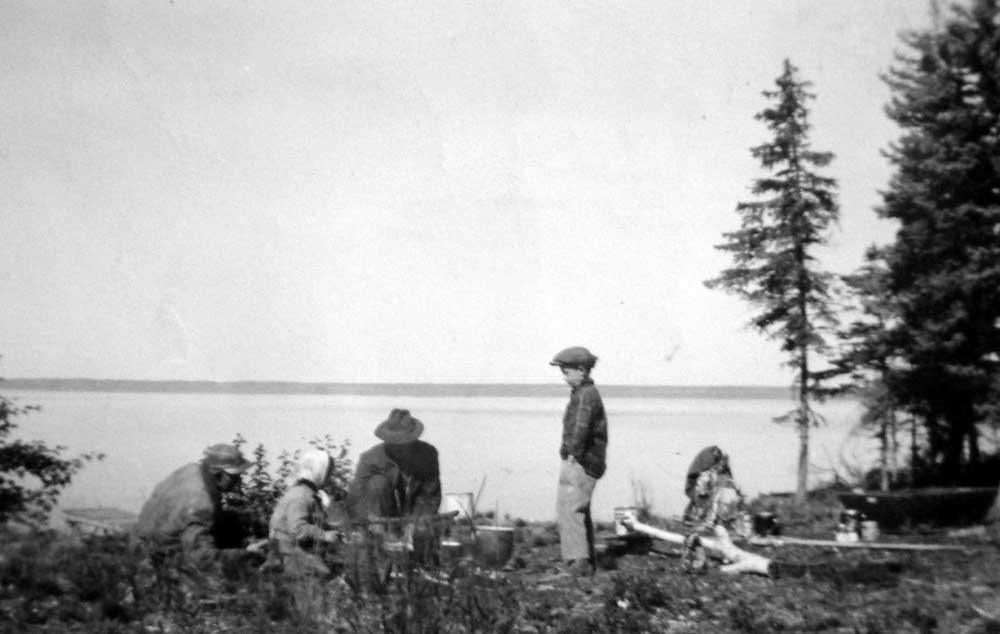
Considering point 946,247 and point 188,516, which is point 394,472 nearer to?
point 188,516

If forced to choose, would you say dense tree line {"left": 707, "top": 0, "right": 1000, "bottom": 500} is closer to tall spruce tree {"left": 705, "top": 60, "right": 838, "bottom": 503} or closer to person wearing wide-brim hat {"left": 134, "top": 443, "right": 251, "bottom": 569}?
tall spruce tree {"left": 705, "top": 60, "right": 838, "bottom": 503}

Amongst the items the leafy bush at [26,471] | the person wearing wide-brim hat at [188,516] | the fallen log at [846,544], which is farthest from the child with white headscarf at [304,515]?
the fallen log at [846,544]

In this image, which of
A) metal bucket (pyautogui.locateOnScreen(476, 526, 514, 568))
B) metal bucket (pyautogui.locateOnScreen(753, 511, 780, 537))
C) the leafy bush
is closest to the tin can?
metal bucket (pyautogui.locateOnScreen(753, 511, 780, 537))

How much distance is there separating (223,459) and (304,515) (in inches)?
33.1

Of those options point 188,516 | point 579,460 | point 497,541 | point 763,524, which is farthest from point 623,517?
point 188,516

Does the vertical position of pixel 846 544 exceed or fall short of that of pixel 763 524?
it falls short

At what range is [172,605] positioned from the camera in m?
6.34

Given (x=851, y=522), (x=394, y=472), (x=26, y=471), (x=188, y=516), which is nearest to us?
(x=188, y=516)

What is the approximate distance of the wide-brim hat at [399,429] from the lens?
31.0 ft

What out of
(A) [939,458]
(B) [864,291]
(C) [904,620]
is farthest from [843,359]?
(C) [904,620]

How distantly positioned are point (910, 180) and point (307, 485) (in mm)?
13779

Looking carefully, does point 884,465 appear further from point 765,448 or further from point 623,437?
point 623,437

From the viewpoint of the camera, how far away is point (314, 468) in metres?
7.55

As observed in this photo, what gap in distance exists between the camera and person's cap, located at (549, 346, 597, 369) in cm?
945
